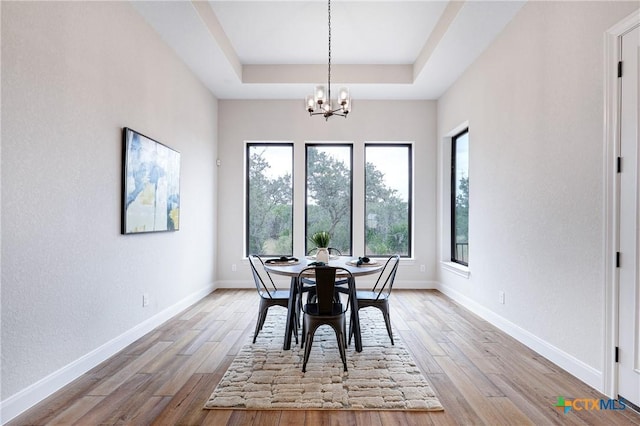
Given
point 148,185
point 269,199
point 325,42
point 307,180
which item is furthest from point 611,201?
point 269,199

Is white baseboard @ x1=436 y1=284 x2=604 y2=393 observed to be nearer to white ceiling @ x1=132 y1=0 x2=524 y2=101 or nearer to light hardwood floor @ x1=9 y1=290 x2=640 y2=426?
light hardwood floor @ x1=9 y1=290 x2=640 y2=426

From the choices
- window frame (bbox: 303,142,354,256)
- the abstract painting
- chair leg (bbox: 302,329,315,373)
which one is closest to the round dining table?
chair leg (bbox: 302,329,315,373)

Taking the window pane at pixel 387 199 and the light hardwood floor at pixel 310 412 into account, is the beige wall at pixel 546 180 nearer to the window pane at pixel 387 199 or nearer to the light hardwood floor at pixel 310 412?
the light hardwood floor at pixel 310 412

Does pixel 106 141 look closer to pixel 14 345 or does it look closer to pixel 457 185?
pixel 14 345

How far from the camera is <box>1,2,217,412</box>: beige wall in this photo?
1.95m

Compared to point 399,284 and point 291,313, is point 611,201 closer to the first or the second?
point 291,313

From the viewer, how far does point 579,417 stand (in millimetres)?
1970

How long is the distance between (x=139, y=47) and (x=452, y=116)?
411cm

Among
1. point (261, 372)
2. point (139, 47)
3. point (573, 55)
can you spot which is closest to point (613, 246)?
point (573, 55)

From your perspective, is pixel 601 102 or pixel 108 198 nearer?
pixel 601 102

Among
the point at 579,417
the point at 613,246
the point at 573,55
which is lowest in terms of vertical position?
the point at 579,417

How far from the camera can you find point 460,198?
194 inches

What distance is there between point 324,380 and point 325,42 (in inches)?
152

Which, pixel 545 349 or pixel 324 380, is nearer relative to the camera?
pixel 324 380
